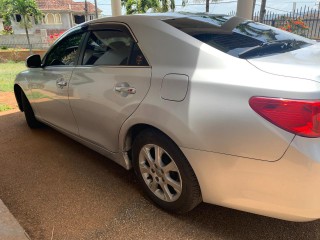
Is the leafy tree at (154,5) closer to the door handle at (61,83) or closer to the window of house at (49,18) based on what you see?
the door handle at (61,83)

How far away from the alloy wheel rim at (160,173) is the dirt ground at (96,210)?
20cm

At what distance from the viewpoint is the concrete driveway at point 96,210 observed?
2252mm

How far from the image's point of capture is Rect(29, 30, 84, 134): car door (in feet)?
10.7

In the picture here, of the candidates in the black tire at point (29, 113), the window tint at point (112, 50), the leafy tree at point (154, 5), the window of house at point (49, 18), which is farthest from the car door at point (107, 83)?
the window of house at point (49, 18)

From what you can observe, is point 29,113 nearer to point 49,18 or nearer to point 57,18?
point 57,18

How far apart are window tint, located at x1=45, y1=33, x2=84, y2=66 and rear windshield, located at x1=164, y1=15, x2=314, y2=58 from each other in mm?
1297

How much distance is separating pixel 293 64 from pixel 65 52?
2.66 m

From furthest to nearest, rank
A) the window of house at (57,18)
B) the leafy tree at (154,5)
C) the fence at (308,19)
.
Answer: the window of house at (57,18)
the leafy tree at (154,5)
the fence at (308,19)

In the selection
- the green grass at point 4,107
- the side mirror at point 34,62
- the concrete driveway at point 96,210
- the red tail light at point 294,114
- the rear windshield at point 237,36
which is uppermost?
the rear windshield at point 237,36

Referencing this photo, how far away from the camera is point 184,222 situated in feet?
7.73

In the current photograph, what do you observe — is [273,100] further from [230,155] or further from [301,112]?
[230,155]

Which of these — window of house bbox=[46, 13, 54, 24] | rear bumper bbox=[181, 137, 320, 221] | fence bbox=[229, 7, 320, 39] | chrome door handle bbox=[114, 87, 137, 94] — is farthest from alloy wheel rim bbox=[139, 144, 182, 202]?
window of house bbox=[46, 13, 54, 24]

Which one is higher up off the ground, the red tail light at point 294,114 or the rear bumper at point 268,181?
the red tail light at point 294,114

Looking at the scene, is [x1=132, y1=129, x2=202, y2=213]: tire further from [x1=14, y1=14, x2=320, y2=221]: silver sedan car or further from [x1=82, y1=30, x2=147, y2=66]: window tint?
[x1=82, y1=30, x2=147, y2=66]: window tint
